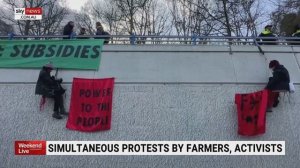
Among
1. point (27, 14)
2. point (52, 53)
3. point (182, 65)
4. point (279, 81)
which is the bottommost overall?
point (279, 81)

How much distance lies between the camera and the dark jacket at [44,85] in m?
11.1

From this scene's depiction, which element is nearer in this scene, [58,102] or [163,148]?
[163,148]

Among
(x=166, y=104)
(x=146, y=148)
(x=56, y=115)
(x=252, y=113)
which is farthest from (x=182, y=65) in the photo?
(x=56, y=115)

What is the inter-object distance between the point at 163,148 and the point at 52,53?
4.50 meters

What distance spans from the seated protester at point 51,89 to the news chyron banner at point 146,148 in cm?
91

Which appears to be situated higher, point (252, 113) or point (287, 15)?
point (287, 15)

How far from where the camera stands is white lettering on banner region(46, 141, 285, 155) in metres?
10.7

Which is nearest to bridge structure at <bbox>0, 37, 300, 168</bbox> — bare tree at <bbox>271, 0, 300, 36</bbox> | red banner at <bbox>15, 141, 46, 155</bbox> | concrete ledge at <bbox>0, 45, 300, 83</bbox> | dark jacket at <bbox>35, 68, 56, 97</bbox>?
concrete ledge at <bbox>0, 45, 300, 83</bbox>

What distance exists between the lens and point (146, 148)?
1080cm

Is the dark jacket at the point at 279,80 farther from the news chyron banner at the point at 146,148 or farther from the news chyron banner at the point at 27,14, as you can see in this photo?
the news chyron banner at the point at 27,14

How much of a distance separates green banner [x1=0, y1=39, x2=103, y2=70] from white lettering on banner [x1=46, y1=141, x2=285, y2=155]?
2.55 meters

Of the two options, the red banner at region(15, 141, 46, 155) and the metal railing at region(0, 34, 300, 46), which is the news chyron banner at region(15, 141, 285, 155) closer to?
the red banner at region(15, 141, 46, 155)

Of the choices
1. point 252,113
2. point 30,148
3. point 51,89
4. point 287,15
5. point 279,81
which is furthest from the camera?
point 287,15

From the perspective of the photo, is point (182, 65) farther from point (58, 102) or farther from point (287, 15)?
point (287, 15)
